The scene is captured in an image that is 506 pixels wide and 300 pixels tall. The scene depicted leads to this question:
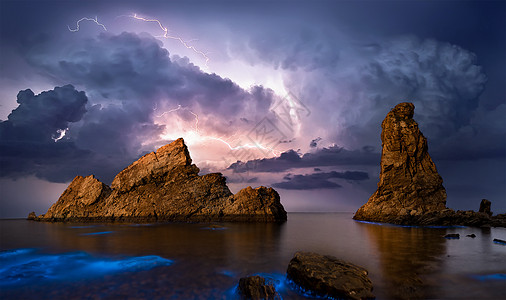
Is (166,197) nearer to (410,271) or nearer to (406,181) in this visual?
(406,181)

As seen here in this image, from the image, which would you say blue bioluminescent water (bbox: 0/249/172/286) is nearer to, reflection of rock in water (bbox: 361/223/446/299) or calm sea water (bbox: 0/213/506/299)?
calm sea water (bbox: 0/213/506/299)

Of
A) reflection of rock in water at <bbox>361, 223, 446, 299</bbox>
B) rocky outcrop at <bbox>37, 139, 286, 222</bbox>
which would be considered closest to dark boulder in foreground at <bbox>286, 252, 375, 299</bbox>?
reflection of rock in water at <bbox>361, 223, 446, 299</bbox>

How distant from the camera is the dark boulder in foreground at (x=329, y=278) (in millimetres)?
10664

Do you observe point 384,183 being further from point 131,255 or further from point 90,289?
point 90,289

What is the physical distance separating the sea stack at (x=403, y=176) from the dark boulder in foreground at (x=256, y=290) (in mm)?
58540

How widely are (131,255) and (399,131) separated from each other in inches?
2782

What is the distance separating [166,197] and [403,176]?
6221 centimetres

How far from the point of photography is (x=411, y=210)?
6088 centimetres

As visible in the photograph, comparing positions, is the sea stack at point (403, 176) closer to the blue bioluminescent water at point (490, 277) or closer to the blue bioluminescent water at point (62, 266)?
the blue bioluminescent water at point (490, 277)

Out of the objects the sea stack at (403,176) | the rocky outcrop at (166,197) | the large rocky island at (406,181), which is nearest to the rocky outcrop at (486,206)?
the large rocky island at (406,181)

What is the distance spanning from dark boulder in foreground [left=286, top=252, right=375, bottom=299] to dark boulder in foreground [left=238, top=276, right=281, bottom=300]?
1801 millimetres

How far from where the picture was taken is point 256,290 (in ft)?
35.2

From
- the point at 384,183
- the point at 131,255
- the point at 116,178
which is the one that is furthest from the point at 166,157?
the point at 384,183

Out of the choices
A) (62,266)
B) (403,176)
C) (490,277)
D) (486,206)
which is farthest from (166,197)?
(486,206)
